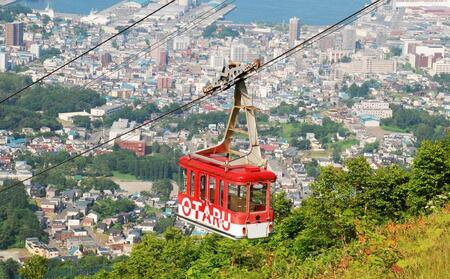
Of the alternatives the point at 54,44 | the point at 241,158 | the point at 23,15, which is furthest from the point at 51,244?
the point at 23,15

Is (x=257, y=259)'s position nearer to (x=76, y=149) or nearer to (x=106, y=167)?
(x=106, y=167)

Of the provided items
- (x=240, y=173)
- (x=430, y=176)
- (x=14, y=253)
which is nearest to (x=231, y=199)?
(x=240, y=173)

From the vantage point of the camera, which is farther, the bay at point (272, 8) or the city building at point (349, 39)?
the bay at point (272, 8)

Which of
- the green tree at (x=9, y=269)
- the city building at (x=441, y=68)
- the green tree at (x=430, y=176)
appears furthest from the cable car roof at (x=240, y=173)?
the city building at (x=441, y=68)

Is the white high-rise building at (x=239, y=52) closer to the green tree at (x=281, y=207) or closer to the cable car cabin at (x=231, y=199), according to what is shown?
the green tree at (x=281, y=207)

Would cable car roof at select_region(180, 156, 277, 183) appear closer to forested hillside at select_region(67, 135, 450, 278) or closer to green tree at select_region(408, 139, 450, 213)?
forested hillside at select_region(67, 135, 450, 278)

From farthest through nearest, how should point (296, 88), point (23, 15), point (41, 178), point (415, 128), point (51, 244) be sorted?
1. point (23, 15)
2. point (296, 88)
3. point (415, 128)
4. point (41, 178)
5. point (51, 244)

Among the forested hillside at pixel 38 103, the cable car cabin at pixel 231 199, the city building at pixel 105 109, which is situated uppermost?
the cable car cabin at pixel 231 199

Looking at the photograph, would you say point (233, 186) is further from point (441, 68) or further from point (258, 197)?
point (441, 68)
